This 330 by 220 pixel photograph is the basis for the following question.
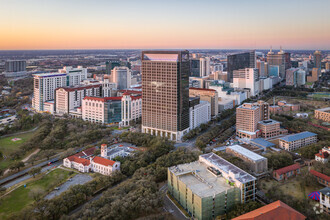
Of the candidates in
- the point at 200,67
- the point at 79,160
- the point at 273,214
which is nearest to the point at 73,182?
the point at 79,160

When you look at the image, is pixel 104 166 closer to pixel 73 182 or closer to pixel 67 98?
pixel 73 182

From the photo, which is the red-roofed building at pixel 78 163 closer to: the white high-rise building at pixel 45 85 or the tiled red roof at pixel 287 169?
the tiled red roof at pixel 287 169

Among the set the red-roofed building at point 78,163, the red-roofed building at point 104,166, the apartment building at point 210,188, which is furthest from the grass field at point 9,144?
the apartment building at point 210,188

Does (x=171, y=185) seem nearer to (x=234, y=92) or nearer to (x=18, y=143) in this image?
(x=18, y=143)

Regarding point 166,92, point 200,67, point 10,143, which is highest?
point 200,67

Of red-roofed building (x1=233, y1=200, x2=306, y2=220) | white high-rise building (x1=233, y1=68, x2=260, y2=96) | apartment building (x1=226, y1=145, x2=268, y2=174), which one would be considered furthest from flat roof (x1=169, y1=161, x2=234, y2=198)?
white high-rise building (x1=233, y1=68, x2=260, y2=96)

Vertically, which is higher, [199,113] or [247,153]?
[199,113]
